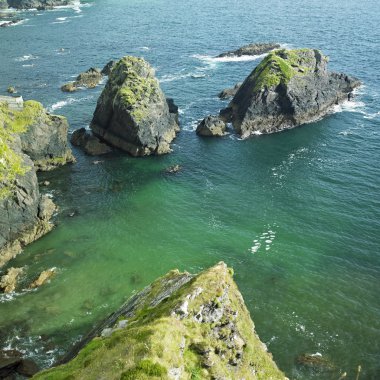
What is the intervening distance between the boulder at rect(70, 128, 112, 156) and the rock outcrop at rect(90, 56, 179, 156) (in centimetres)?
216

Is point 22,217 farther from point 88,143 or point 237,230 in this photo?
point 237,230

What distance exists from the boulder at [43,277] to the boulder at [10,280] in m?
2.15

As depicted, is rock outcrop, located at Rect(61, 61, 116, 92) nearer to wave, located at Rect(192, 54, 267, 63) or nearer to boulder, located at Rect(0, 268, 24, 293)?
wave, located at Rect(192, 54, 267, 63)

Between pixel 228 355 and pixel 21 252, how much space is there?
1639 inches

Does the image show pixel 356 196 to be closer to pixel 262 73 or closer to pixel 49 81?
pixel 262 73

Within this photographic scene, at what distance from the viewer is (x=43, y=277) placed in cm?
5619

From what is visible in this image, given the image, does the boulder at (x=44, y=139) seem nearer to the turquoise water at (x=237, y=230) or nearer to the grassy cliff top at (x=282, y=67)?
the turquoise water at (x=237, y=230)

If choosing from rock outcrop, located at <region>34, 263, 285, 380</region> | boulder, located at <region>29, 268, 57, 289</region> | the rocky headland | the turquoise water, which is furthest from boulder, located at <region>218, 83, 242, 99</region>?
rock outcrop, located at <region>34, 263, 285, 380</region>

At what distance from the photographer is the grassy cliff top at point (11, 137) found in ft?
203

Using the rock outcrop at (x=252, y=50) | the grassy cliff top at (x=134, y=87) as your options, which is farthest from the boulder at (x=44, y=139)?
the rock outcrop at (x=252, y=50)

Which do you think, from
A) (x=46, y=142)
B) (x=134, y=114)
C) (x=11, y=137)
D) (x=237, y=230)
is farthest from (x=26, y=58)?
(x=237, y=230)

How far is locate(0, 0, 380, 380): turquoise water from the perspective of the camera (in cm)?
4928

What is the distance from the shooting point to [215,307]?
97.6ft

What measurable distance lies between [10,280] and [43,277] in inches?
152
